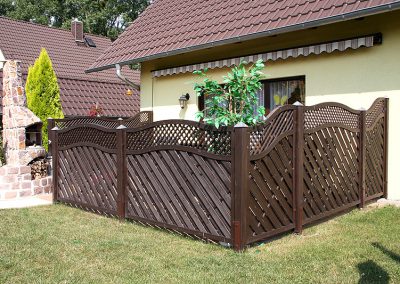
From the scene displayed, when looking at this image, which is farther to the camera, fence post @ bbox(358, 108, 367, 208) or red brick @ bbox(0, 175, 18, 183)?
red brick @ bbox(0, 175, 18, 183)

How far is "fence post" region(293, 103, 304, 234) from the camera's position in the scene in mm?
5383

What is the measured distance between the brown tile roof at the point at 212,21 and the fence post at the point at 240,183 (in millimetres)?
3415

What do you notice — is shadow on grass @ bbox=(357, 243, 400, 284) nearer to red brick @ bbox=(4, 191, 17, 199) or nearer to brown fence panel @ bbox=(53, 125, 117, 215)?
brown fence panel @ bbox=(53, 125, 117, 215)

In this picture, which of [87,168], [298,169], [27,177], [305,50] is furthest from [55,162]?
[305,50]

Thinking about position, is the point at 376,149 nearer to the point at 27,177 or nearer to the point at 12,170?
the point at 27,177

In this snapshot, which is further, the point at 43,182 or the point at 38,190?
the point at 43,182

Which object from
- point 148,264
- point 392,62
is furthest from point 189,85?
point 148,264

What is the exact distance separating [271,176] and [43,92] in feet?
36.6

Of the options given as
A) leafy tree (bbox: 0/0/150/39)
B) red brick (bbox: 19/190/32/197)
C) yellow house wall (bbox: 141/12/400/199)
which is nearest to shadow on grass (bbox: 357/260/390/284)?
yellow house wall (bbox: 141/12/400/199)

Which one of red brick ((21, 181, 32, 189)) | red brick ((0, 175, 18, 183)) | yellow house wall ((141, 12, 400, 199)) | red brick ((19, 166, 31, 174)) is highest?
yellow house wall ((141, 12, 400, 199))

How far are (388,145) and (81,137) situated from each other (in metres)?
5.15

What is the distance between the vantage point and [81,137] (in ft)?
23.6

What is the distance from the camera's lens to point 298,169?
5.39m

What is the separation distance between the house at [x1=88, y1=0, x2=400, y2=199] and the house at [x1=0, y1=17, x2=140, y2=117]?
6054 mm
